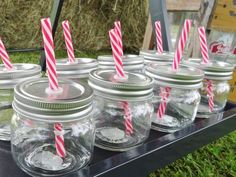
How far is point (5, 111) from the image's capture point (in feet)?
1.68

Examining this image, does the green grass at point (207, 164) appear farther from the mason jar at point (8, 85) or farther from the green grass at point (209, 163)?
the mason jar at point (8, 85)

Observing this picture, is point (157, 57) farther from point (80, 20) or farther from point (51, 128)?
point (80, 20)

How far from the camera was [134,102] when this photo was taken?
506 mm

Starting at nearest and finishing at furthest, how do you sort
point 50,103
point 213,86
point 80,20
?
point 50,103
point 213,86
point 80,20

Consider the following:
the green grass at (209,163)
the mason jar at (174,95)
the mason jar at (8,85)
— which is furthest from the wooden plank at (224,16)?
the mason jar at (8,85)

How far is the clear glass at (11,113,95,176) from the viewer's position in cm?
42

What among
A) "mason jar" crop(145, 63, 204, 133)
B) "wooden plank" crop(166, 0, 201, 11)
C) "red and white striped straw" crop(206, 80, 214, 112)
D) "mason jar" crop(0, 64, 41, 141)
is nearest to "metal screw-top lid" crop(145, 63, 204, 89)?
"mason jar" crop(145, 63, 204, 133)

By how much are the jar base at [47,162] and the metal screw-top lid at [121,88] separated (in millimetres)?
108

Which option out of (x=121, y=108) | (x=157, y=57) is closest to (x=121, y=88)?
(x=121, y=108)

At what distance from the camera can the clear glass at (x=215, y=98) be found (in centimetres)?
68

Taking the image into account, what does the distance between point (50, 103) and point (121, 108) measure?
0.17 m

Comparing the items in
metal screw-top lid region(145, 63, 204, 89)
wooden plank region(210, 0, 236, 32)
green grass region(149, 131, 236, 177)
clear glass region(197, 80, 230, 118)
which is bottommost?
green grass region(149, 131, 236, 177)

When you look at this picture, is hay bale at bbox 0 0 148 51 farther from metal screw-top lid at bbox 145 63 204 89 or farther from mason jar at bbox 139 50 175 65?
metal screw-top lid at bbox 145 63 204 89

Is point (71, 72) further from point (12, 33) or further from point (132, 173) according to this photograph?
point (12, 33)
